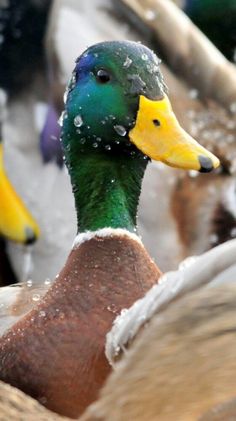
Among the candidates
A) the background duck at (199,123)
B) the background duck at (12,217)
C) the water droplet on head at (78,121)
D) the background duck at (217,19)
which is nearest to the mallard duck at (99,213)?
the water droplet on head at (78,121)

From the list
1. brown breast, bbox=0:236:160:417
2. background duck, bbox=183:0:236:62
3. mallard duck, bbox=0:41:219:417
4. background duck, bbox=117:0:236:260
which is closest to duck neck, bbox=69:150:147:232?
mallard duck, bbox=0:41:219:417

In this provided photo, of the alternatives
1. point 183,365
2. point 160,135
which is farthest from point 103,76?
point 183,365

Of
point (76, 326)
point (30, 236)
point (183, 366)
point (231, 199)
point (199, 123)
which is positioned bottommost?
point (30, 236)

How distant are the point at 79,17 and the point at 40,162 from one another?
0.52 metres

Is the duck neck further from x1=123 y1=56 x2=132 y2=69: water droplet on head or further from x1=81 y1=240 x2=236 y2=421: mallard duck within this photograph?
x1=81 y1=240 x2=236 y2=421: mallard duck

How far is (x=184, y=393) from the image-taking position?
36.1 inches

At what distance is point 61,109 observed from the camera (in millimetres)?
4035

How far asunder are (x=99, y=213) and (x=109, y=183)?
7 cm

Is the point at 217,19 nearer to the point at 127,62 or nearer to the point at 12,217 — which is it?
the point at 12,217

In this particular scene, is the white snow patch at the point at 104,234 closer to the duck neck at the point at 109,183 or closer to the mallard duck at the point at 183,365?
the duck neck at the point at 109,183

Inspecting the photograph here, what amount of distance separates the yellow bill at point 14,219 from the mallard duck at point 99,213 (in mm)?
1546

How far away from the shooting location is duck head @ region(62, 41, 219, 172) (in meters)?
2.43

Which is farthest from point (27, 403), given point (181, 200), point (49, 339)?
point (181, 200)

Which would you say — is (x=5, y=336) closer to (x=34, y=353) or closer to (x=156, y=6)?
(x=34, y=353)
